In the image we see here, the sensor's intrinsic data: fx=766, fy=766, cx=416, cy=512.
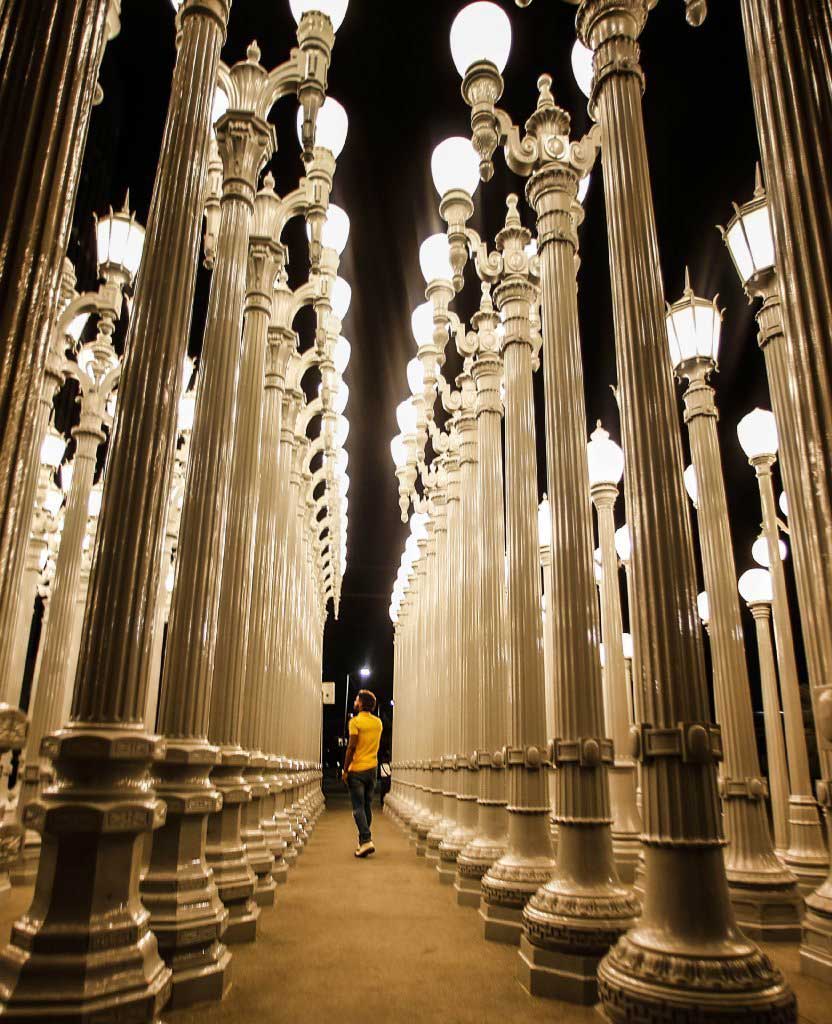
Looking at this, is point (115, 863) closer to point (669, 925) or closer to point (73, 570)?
point (669, 925)

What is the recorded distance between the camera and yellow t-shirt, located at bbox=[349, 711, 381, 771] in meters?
11.4

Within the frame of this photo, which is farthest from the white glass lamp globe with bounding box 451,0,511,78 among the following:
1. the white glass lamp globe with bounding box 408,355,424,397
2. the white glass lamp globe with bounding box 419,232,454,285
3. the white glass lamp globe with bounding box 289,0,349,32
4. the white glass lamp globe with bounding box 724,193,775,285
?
the white glass lamp globe with bounding box 408,355,424,397

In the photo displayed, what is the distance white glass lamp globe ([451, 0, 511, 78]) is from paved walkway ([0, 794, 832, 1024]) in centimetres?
663

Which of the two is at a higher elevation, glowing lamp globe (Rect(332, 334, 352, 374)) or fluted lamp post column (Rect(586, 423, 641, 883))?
glowing lamp globe (Rect(332, 334, 352, 374))

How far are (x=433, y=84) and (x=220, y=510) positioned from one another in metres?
7.41

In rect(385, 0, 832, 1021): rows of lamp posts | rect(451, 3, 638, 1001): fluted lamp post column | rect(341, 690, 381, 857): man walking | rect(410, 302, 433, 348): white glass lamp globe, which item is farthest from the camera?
rect(341, 690, 381, 857): man walking

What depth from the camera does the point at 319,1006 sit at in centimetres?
408

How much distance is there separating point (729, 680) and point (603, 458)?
174 inches

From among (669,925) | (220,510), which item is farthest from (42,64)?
(669,925)

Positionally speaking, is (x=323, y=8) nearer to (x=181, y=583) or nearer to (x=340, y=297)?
(x=340, y=297)

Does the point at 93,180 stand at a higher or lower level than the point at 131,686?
higher

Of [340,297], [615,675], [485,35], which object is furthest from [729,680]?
[340,297]

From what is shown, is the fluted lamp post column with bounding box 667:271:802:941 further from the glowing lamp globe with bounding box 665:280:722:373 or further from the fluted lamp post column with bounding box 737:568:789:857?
the fluted lamp post column with bounding box 737:568:789:857

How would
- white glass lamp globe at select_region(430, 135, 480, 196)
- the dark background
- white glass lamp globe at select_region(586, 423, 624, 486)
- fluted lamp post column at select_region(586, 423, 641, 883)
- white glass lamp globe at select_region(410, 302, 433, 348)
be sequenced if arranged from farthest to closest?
white glass lamp globe at select_region(586, 423, 624, 486)
the dark background
white glass lamp globe at select_region(410, 302, 433, 348)
fluted lamp post column at select_region(586, 423, 641, 883)
white glass lamp globe at select_region(430, 135, 480, 196)
